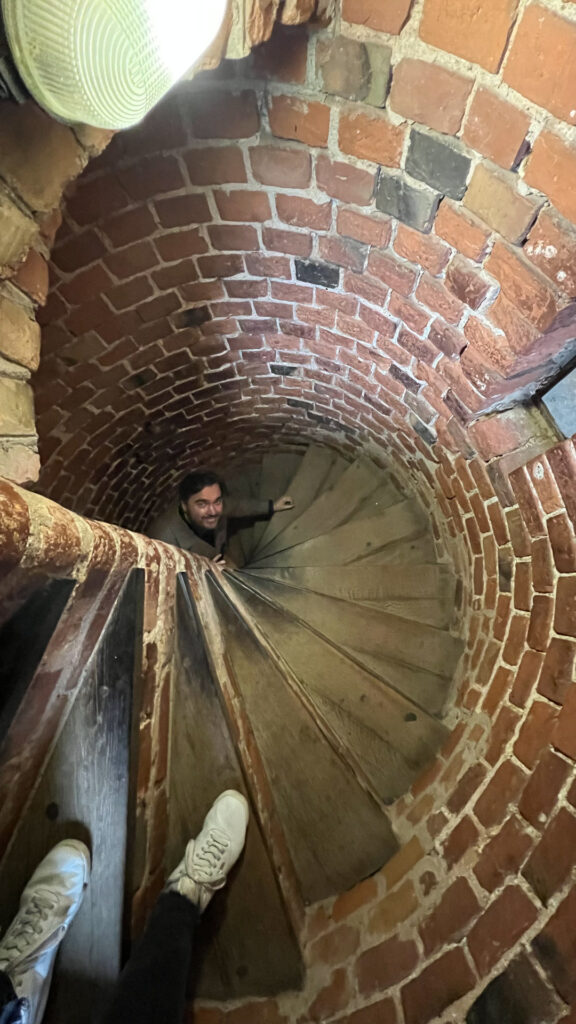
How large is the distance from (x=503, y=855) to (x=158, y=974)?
97cm

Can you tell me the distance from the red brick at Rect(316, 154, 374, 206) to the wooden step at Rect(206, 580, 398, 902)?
1.62 metres

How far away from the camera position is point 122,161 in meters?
1.32

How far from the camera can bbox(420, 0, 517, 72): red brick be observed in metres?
0.82

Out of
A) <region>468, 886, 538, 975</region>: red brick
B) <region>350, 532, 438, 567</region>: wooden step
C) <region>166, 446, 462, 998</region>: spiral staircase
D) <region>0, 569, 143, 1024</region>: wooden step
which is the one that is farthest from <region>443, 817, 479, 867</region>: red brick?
<region>350, 532, 438, 567</region>: wooden step

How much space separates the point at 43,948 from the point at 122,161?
227cm

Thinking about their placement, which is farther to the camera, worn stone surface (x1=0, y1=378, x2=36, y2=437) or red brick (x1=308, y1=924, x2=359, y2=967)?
red brick (x1=308, y1=924, x2=359, y2=967)

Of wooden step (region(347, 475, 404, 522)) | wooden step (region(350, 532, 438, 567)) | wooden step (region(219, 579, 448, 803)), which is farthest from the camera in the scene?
wooden step (region(347, 475, 404, 522))

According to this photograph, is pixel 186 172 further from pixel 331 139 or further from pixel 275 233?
pixel 331 139

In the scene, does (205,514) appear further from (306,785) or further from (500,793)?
(500,793)

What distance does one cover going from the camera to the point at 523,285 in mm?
1115

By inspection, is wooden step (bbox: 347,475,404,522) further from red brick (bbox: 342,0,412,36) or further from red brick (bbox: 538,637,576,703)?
red brick (bbox: 342,0,412,36)

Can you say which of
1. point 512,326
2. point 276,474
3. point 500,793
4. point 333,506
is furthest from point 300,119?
point 276,474

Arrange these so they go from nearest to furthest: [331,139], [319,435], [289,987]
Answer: [331,139] < [289,987] < [319,435]

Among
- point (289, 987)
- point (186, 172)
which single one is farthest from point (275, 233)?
point (289, 987)
